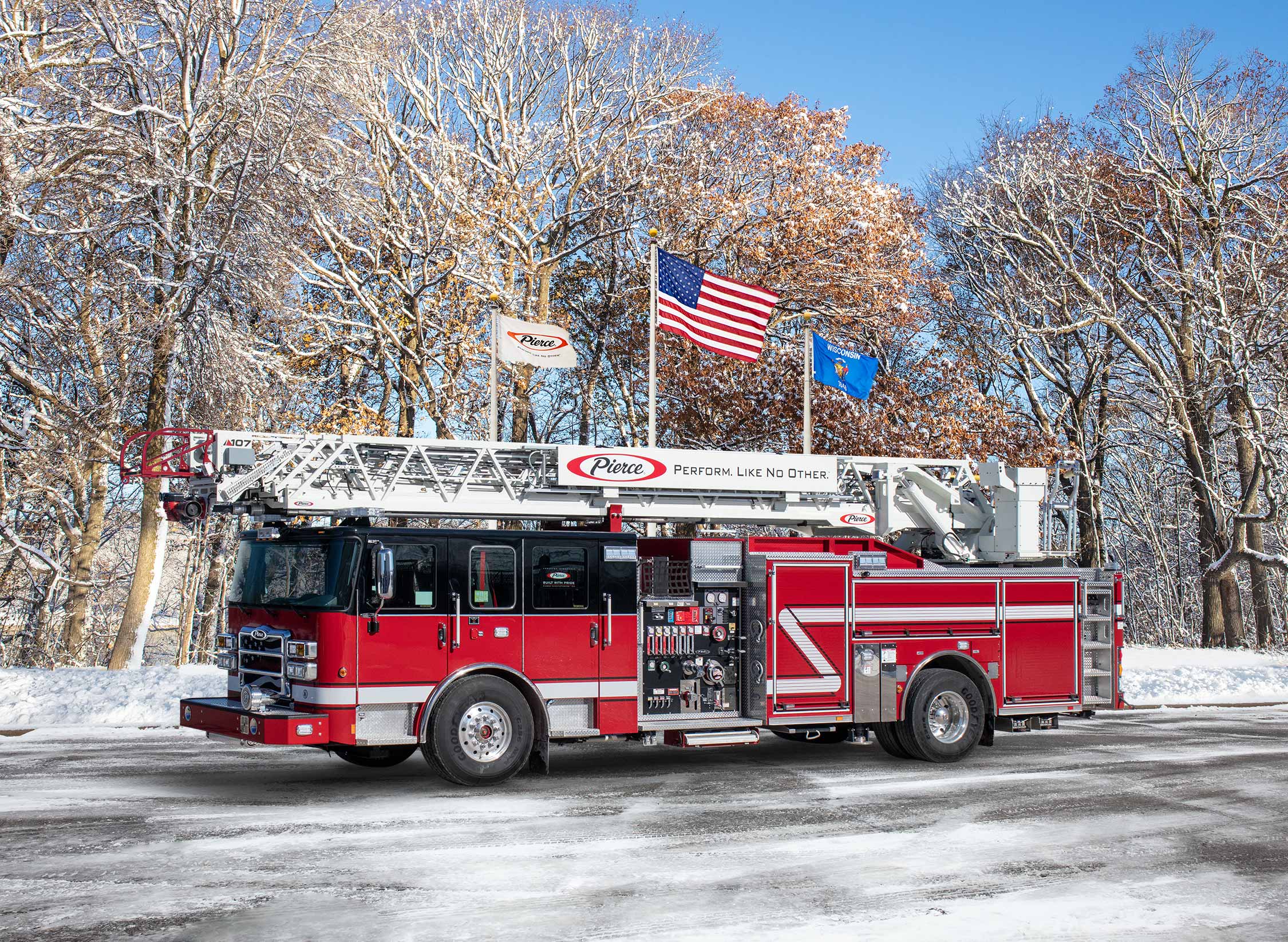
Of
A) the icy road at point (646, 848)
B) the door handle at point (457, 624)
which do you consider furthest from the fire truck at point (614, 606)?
the icy road at point (646, 848)

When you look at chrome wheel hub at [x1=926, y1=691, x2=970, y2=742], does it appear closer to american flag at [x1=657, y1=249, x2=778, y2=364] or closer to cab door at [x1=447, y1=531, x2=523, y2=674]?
cab door at [x1=447, y1=531, x2=523, y2=674]

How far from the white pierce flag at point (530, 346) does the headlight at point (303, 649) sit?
8915 mm

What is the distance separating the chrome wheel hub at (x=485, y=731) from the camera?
11227 mm

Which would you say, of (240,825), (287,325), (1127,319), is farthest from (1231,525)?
(240,825)

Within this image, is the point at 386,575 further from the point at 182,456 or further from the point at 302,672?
the point at 182,456

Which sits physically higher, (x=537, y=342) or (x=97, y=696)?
(x=537, y=342)

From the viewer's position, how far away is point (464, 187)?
29094 mm

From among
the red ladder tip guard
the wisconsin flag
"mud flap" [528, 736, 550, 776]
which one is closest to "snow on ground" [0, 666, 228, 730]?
the red ladder tip guard

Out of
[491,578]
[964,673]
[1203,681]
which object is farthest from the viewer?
[1203,681]

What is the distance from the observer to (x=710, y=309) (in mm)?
20781

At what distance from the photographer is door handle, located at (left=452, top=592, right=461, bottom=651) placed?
441 inches

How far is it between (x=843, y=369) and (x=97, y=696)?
41.7ft

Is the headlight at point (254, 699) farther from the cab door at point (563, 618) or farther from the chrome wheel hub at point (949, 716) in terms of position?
the chrome wheel hub at point (949, 716)

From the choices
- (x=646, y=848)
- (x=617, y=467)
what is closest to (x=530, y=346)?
(x=617, y=467)
